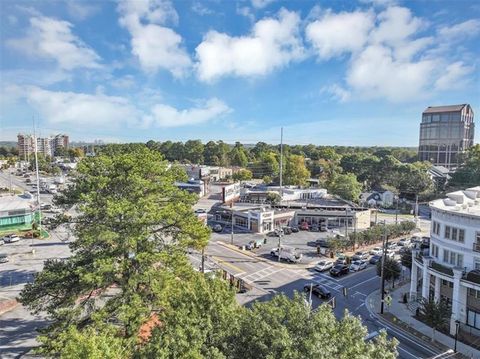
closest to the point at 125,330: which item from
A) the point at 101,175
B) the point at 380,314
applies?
the point at 101,175

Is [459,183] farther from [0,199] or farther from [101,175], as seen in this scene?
[0,199]

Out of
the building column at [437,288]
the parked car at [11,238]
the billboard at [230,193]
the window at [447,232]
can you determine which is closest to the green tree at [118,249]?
the building column at [437,288]

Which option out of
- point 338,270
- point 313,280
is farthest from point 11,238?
point 338,270

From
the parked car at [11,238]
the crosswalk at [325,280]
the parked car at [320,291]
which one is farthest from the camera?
the parked car at [11,238]

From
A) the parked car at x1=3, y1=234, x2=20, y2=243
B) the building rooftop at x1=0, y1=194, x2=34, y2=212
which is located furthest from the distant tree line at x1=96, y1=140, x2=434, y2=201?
the parked car at x1=3, y1=234, x2=20, y2=243

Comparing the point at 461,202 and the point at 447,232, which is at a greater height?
the point at 461,202

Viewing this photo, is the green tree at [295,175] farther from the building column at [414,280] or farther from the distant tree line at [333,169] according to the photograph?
the building column at [414,280]

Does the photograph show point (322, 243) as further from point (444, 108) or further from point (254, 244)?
point (444, 108)
